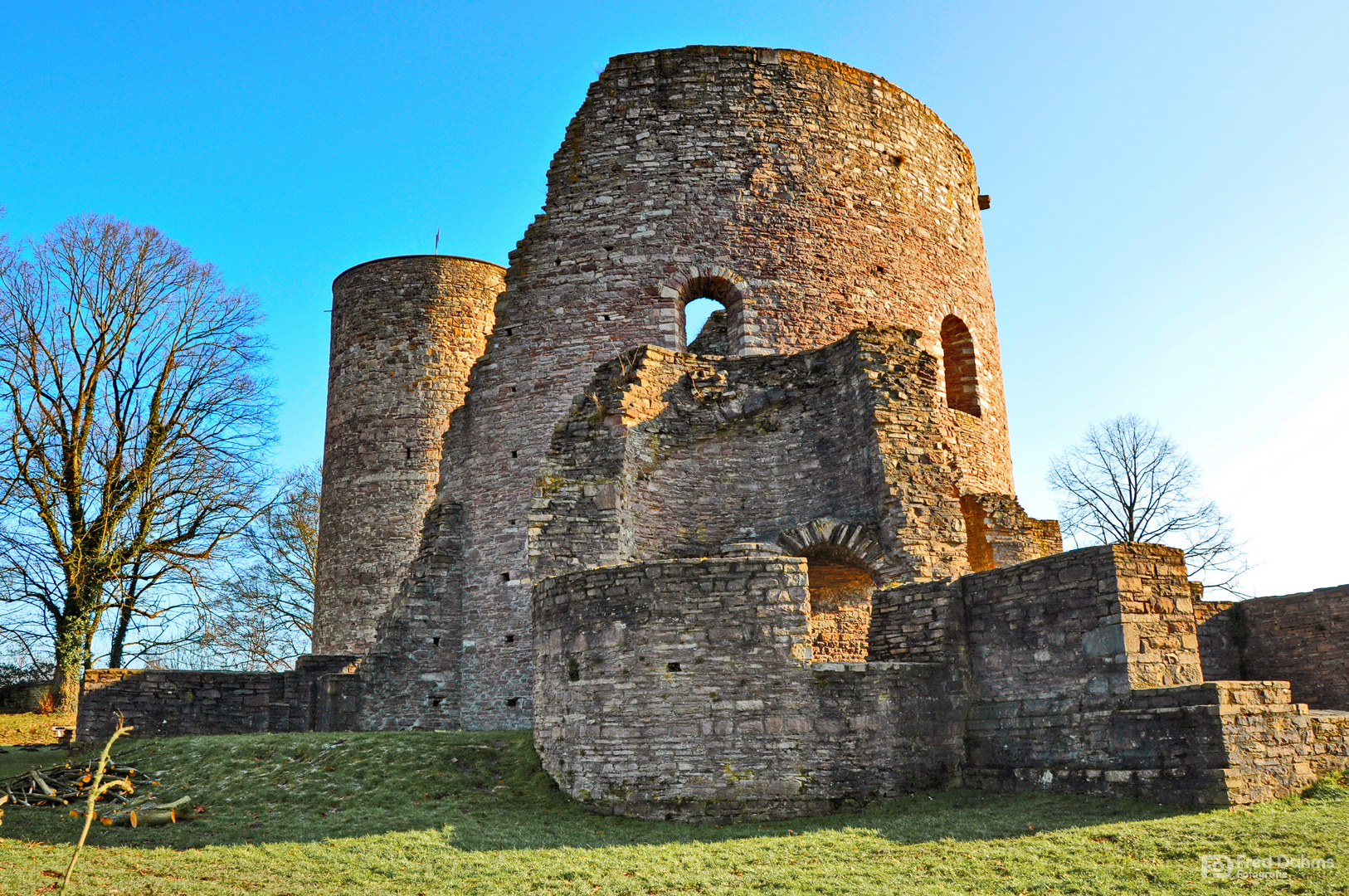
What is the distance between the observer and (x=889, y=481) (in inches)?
524

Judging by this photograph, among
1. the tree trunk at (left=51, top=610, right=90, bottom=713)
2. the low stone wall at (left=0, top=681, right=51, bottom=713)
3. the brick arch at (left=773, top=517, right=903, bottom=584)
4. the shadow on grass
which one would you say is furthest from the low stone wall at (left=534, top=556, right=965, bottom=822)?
the low stone wall at (left=0, top=681, right=51, bottom=713)

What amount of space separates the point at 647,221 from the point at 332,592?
11719 mm

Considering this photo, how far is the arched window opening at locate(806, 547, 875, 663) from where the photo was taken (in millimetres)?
14586

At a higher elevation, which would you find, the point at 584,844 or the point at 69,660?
the point at 69,660

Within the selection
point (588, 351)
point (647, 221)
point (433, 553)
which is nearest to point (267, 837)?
point (433, 553)

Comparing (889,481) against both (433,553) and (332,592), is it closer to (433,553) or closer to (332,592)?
(433,553)

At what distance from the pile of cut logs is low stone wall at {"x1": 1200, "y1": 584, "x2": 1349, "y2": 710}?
1268 centimetres

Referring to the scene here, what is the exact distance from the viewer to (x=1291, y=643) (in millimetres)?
13305

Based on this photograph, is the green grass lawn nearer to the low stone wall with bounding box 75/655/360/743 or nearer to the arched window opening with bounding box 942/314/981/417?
the low stone wall with bounding box 75/655/360/743

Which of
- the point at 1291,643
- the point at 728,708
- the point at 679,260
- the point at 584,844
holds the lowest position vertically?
the point at 584,844

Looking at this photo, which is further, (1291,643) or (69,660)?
(69,660)

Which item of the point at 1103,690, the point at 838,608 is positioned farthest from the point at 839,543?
the point at 1103,690

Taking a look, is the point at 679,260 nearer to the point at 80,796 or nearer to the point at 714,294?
the point at 714,294

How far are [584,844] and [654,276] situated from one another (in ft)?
33.2
